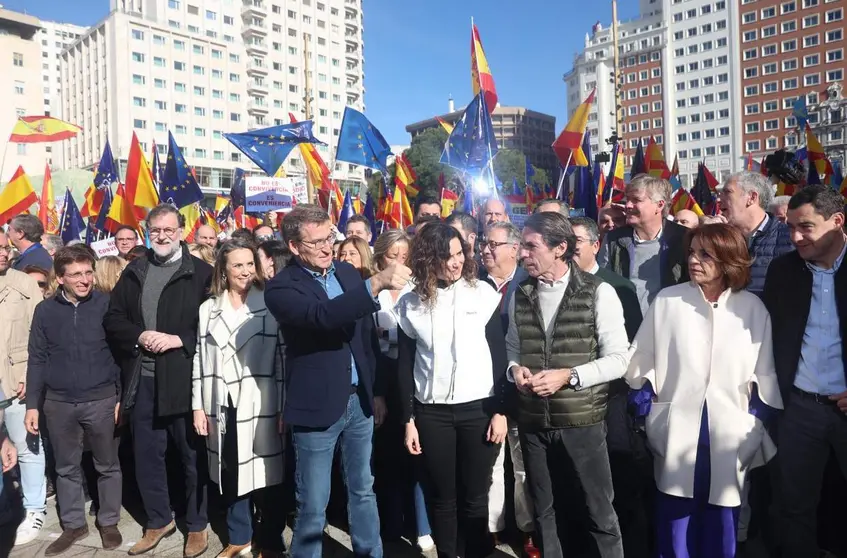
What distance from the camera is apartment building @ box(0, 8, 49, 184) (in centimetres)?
6144

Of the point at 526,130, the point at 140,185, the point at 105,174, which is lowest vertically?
the point at 140,185

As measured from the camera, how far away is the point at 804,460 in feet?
10.6

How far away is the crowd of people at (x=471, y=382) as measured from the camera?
3266mm

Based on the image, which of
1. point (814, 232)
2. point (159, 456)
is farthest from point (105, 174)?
point (814, 232)

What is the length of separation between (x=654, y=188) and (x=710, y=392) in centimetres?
172

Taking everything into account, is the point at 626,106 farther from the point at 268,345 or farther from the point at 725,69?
the point at 268,345

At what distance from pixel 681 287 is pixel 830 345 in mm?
780

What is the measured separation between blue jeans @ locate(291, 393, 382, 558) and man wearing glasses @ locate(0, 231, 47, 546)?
268cm

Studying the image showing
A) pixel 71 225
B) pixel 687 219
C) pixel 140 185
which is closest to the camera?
pixel 687 219

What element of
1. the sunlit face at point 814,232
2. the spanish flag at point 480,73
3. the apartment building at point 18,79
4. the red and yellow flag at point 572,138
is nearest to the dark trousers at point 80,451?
the sunlit face at point 814,232

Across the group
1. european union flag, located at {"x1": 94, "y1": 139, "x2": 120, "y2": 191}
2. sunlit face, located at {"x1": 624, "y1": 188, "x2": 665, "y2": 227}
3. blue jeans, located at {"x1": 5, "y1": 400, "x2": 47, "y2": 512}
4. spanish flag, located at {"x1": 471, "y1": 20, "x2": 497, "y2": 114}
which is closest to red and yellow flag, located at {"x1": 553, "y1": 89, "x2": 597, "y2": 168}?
spanish flag, located at {"x1": 471, "y1": 20, "x2": 497, "y2": 114}

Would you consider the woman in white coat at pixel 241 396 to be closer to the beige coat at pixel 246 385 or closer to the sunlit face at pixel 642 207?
the beige coat at pixel 246 385

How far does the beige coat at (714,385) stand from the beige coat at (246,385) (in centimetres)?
241

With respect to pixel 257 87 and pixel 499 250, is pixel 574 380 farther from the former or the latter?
pixel 257 87
